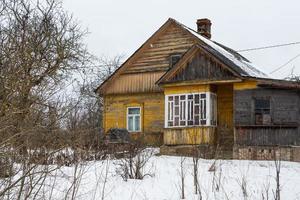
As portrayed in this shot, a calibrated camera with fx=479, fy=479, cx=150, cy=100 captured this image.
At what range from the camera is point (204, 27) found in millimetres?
27969

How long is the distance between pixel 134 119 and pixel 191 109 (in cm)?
492

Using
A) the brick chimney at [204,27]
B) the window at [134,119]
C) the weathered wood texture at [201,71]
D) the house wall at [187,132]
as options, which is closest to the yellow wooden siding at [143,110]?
the window at [134,119]

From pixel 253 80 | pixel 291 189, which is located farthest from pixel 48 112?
pixel 253 80

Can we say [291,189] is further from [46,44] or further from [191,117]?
[46,44]

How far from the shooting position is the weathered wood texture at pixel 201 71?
2009 centimetres

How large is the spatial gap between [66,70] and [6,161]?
1931 cm

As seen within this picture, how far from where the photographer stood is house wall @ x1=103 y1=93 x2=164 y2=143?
2380 centimetres

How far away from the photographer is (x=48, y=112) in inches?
227

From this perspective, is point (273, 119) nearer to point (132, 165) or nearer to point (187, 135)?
point (187, 135)

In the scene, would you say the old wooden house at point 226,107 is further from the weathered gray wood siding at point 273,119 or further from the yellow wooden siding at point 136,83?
the yellow wooden siding at point 136,83

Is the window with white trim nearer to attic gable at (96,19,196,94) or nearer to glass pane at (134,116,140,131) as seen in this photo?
attic gable at (96,19,196,94)

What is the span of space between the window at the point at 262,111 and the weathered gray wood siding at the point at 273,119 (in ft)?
0.55

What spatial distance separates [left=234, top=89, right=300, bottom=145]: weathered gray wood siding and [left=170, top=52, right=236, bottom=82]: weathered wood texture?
3.39ft

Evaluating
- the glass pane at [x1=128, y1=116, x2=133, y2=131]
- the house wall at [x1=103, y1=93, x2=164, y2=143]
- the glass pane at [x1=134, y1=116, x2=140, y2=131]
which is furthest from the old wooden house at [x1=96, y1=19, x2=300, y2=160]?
the glass pane at [x1=128, y1=116, x2=133, y2=131]
